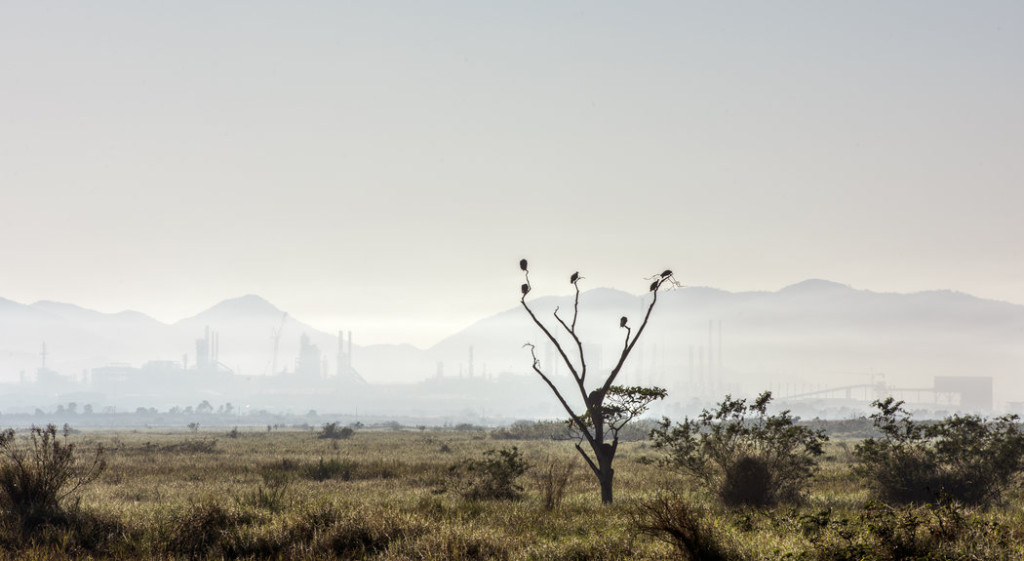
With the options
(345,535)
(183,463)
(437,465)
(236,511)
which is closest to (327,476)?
(437,465)

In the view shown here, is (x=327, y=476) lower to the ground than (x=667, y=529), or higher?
lower

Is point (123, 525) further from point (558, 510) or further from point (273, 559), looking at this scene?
point (558, 510)

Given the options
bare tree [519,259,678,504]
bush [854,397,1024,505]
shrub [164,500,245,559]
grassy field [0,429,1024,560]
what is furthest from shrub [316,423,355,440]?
shrub [164,500,245,559]

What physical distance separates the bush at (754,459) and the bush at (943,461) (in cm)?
194

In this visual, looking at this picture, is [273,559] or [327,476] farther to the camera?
[327,476]

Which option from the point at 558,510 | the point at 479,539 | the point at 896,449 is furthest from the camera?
the point at 896,449

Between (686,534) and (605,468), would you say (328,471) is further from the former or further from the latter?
(686,534)

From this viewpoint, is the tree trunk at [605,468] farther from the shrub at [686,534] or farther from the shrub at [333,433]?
the shrub at [333,433]

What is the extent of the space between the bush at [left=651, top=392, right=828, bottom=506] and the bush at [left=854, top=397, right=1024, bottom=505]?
6.35ft

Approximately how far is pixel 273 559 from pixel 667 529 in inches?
256

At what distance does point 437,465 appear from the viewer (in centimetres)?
3284

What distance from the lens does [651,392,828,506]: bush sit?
1814 centimetres

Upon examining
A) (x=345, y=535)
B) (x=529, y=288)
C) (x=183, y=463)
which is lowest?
(x=183, y=463)

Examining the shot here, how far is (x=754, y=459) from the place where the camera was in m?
18.2
